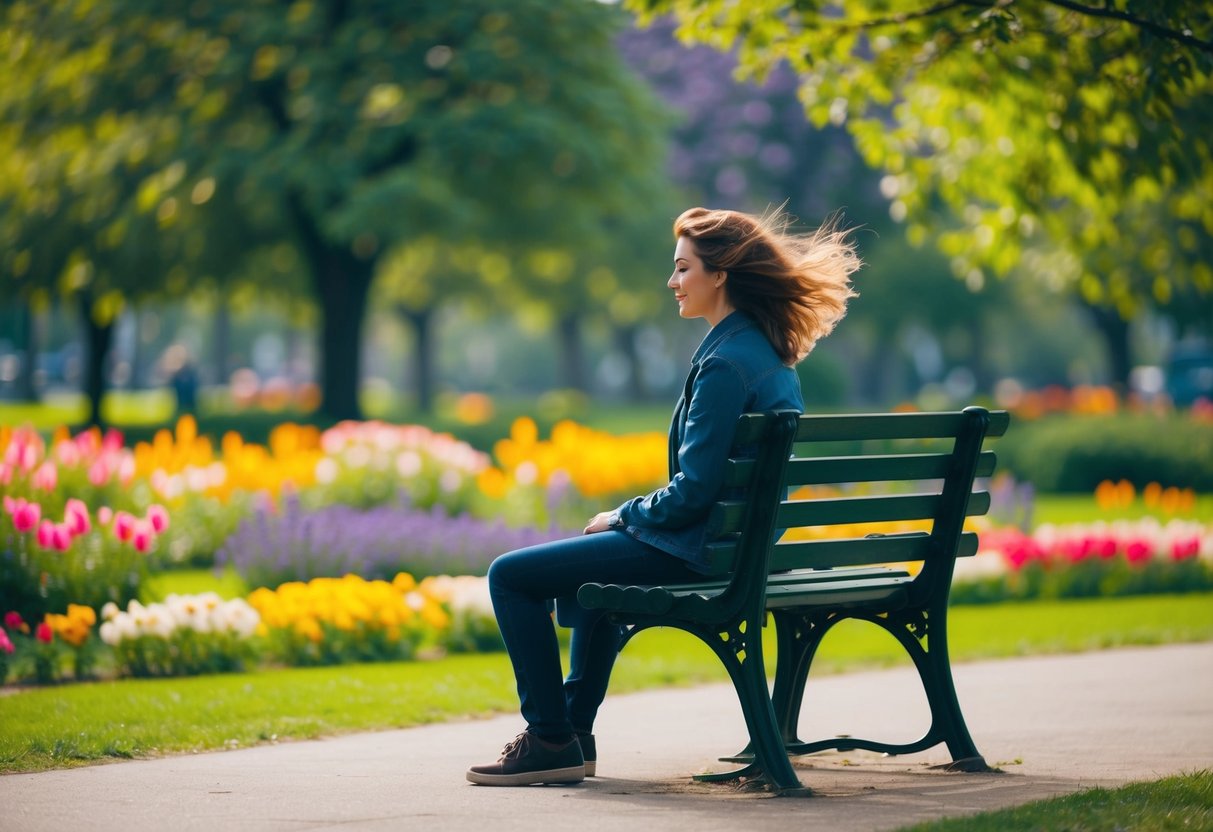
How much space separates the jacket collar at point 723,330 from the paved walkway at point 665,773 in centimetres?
136

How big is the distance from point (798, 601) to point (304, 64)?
58.4ft

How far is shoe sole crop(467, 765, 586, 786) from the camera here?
209 inches

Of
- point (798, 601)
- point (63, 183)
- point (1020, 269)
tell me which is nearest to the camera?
point (798, 601)

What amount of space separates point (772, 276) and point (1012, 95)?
516 centimetres

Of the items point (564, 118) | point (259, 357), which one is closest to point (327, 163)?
point (564, 118)

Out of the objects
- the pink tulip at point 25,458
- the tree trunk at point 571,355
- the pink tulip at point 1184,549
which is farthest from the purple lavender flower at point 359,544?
the tree trunk at point 571,355

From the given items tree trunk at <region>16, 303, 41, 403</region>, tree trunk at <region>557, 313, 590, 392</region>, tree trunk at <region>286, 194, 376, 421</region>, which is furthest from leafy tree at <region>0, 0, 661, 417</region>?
tree trunk at <region>557, 313, 590, 392</region>

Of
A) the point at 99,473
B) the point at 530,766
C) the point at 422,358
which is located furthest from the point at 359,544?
the point at 422,358

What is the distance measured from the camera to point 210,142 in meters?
22.8

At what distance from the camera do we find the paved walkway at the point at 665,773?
4789mm

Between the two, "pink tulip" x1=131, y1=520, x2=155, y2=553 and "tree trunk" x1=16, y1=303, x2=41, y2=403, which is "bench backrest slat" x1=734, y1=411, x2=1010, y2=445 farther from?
"tree trunk" x1=16, y1=303, x2=41, y2=403

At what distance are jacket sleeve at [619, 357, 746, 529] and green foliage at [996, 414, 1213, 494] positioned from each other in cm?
1907

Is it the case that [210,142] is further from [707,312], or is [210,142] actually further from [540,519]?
[707,312]

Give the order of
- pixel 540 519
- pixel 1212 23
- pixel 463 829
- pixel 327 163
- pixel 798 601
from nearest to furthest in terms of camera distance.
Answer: pixel 463 829
pixel 798 601
pixel 1212 23
pixel 540 519
pixel 327 163
